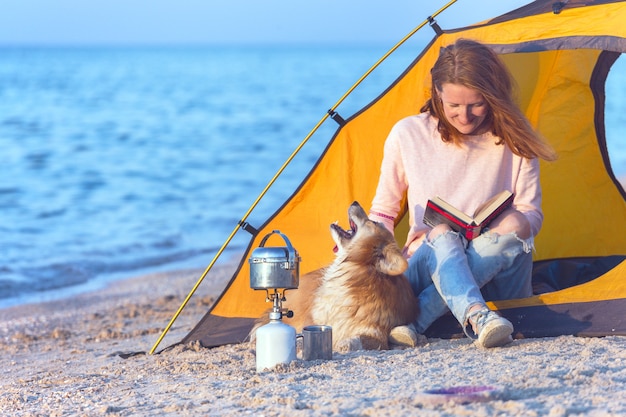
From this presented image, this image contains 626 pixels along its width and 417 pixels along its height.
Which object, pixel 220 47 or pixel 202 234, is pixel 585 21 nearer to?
pixel 202 234

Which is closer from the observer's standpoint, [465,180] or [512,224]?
[512,224]

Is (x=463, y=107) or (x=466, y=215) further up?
(x=463, y=107)

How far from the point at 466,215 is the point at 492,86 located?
57cm

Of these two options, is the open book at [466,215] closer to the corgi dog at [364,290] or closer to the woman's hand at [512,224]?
the woman's hand at [512,224]

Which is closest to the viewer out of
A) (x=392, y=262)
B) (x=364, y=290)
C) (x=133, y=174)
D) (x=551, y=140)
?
(x=392, y=262)

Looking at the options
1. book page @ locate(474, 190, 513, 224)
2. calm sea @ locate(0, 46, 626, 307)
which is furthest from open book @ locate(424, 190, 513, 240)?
calm sea @ locate(0, 46, 626, 307)

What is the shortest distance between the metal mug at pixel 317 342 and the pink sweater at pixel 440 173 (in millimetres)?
727

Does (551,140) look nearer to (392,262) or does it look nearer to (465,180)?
(465,180)

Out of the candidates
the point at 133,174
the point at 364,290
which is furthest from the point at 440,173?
the point at 133,174

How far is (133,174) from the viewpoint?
1437 centimetres

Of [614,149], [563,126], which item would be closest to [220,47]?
[614,149]

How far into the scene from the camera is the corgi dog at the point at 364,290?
12.6 ft

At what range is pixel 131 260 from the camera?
8.62 meters

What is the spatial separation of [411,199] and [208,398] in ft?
5.09
